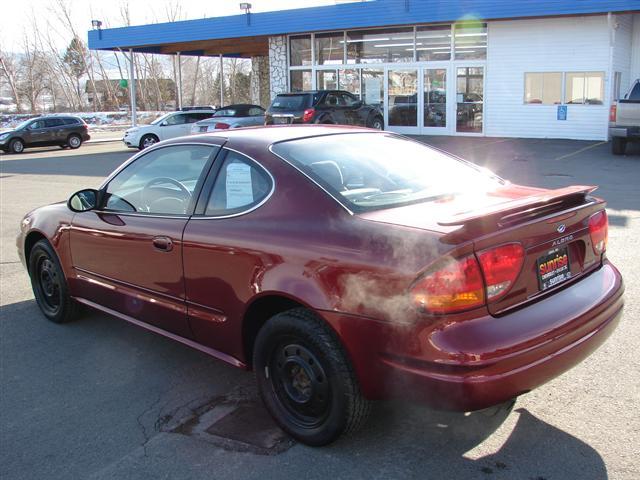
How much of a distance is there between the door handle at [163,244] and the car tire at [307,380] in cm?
88

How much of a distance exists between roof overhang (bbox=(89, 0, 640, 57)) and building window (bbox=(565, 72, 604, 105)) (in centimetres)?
197

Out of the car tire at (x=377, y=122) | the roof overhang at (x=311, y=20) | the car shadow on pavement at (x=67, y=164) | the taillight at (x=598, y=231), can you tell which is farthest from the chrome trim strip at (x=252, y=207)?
the car tire at (x=377, y=122)

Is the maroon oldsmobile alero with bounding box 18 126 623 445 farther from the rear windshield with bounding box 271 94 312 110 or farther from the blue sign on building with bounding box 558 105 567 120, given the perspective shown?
the blue sign on building with bounding box 558 105 567 120

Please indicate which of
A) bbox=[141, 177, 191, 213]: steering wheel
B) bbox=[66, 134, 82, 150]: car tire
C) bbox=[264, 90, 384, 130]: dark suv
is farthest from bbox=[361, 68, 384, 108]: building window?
bbox=[141, 177, 191, 213]: steering wheel

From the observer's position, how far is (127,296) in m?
4.27

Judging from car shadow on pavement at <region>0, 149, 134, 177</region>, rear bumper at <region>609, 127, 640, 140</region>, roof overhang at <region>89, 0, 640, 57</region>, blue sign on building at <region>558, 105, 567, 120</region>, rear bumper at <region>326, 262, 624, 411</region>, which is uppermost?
roof overhang at <region>89, 0, 640, 57</region>

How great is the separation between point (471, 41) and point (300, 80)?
23.7 feet

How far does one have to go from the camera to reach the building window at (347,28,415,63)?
23047 millimetres

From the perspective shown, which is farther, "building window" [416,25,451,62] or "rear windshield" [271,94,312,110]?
"building window" [416,25,451,62]

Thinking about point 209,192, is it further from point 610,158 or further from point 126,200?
point 610,158

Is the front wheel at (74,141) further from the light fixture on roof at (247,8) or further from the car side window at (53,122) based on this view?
the light fixture on roof at (247,8)

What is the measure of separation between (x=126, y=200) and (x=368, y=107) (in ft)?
57.6

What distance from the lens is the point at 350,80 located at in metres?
24.4

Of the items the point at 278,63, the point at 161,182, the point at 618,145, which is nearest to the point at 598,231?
the point at 161,182
